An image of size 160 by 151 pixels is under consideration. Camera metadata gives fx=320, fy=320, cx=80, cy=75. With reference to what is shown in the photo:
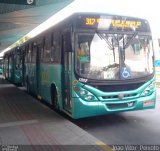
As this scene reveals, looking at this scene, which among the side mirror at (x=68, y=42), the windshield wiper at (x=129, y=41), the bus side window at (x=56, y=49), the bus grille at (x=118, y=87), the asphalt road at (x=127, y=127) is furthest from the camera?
the bus side window at (x=56, y=49)

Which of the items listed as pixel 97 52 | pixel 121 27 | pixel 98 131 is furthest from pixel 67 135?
pixel 121 27

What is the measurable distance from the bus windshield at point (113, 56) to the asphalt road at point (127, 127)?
1.33 m

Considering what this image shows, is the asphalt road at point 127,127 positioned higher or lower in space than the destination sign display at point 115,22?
lower

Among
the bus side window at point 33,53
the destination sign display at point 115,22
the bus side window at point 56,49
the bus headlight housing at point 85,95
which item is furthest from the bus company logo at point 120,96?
the bus side window at point 33,53

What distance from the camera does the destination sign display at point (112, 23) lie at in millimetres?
8602

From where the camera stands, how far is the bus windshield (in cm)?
845

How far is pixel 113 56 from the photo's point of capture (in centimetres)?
870

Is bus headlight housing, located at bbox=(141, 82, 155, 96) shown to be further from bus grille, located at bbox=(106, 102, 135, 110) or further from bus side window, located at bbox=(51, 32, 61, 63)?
bus side window, located at bbox=(51, 32, 61, 63)

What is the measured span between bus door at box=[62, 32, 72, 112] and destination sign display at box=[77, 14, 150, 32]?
58cm

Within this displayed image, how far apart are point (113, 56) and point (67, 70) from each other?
135 cm

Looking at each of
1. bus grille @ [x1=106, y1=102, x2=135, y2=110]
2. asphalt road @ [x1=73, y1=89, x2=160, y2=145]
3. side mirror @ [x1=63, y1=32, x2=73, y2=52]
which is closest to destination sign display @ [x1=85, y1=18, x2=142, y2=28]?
side mirror @ [x1=63, y1=32, x2=73, y2=52]

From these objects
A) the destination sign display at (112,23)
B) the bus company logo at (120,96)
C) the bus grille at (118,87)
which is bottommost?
the bus company logo at (120,96)

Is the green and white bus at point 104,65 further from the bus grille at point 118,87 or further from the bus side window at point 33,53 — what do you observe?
the bus side window at point 33,53

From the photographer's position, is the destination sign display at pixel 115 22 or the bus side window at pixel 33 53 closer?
the destination sign display at pixel 115 22
